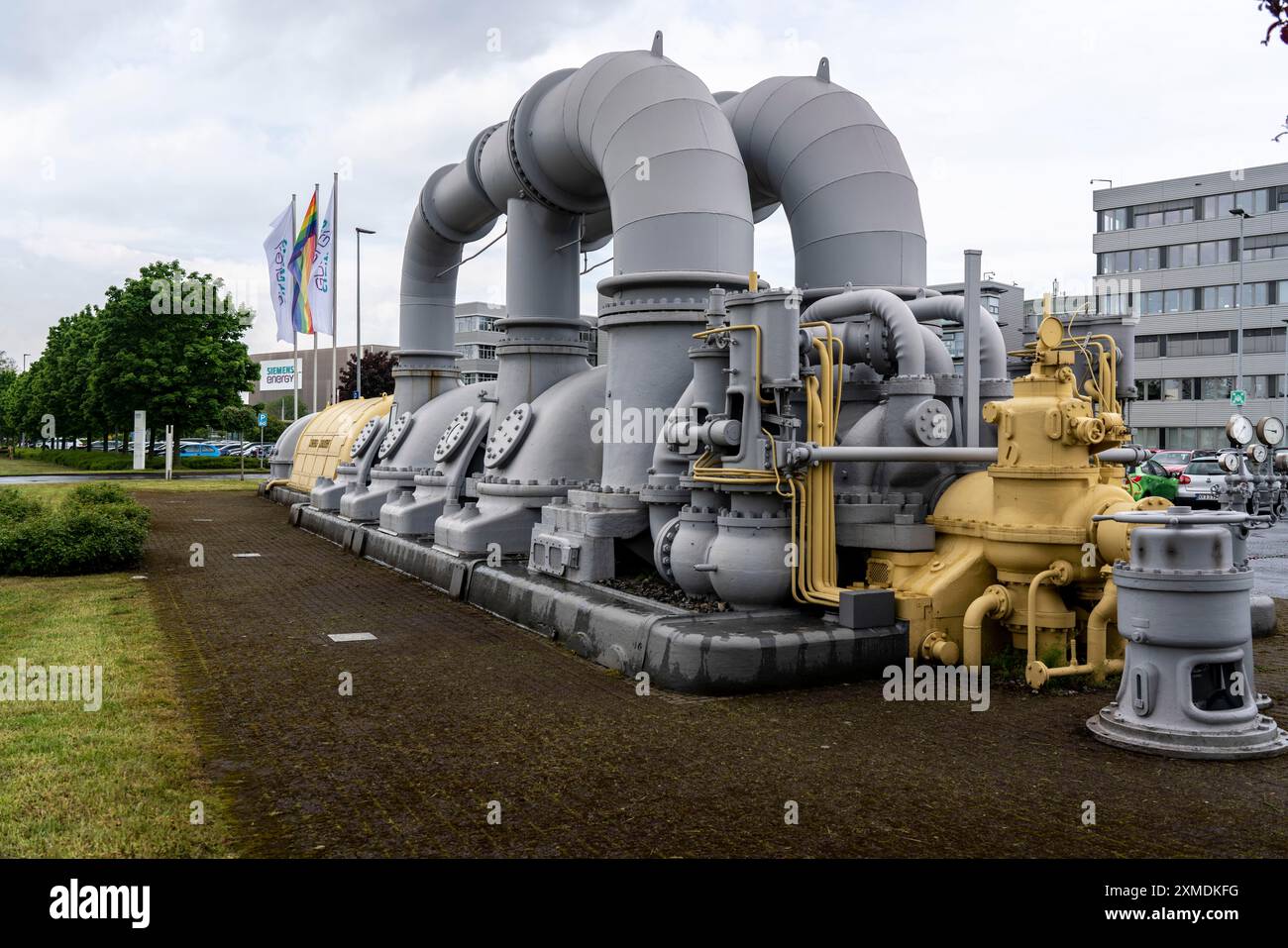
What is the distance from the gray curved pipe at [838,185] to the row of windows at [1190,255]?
1856 inches

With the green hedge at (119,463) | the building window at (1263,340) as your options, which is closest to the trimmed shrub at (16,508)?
the green hedge at (119,463)

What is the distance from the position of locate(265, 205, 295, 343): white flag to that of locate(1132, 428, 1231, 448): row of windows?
42.3 metres

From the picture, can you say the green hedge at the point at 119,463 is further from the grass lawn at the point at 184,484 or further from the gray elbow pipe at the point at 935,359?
the gray elbow pipe at the point at 935,359

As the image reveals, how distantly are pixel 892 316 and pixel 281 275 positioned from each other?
28.0m

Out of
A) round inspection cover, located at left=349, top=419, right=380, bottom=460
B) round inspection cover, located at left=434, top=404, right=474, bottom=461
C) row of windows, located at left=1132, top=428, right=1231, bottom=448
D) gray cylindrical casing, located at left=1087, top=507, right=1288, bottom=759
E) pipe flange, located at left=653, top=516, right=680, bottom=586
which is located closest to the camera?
gray cylindrical casing, located at left=1087, top=507, right=1288, bottom=759

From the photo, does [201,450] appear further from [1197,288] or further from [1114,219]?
[1197,288]

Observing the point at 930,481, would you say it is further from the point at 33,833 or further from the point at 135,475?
the point at 135,475

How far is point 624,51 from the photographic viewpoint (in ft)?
42.7

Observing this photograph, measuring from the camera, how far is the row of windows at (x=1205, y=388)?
51.7 metres

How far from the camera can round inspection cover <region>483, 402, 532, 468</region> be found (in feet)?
47.2

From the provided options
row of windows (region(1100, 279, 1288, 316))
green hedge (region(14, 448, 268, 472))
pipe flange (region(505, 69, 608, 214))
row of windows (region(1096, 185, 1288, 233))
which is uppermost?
row of windows (region(1096, 185, 1288, 233))

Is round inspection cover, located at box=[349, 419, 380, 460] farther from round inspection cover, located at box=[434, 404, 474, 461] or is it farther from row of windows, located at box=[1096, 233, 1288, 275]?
row of windows, located at box=[1096, 233, 1288, 275]

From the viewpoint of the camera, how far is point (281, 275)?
1326 inches

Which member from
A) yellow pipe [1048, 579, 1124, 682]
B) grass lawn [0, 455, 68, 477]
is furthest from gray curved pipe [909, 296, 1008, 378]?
grass lawn [0, 455, 68, 477]
